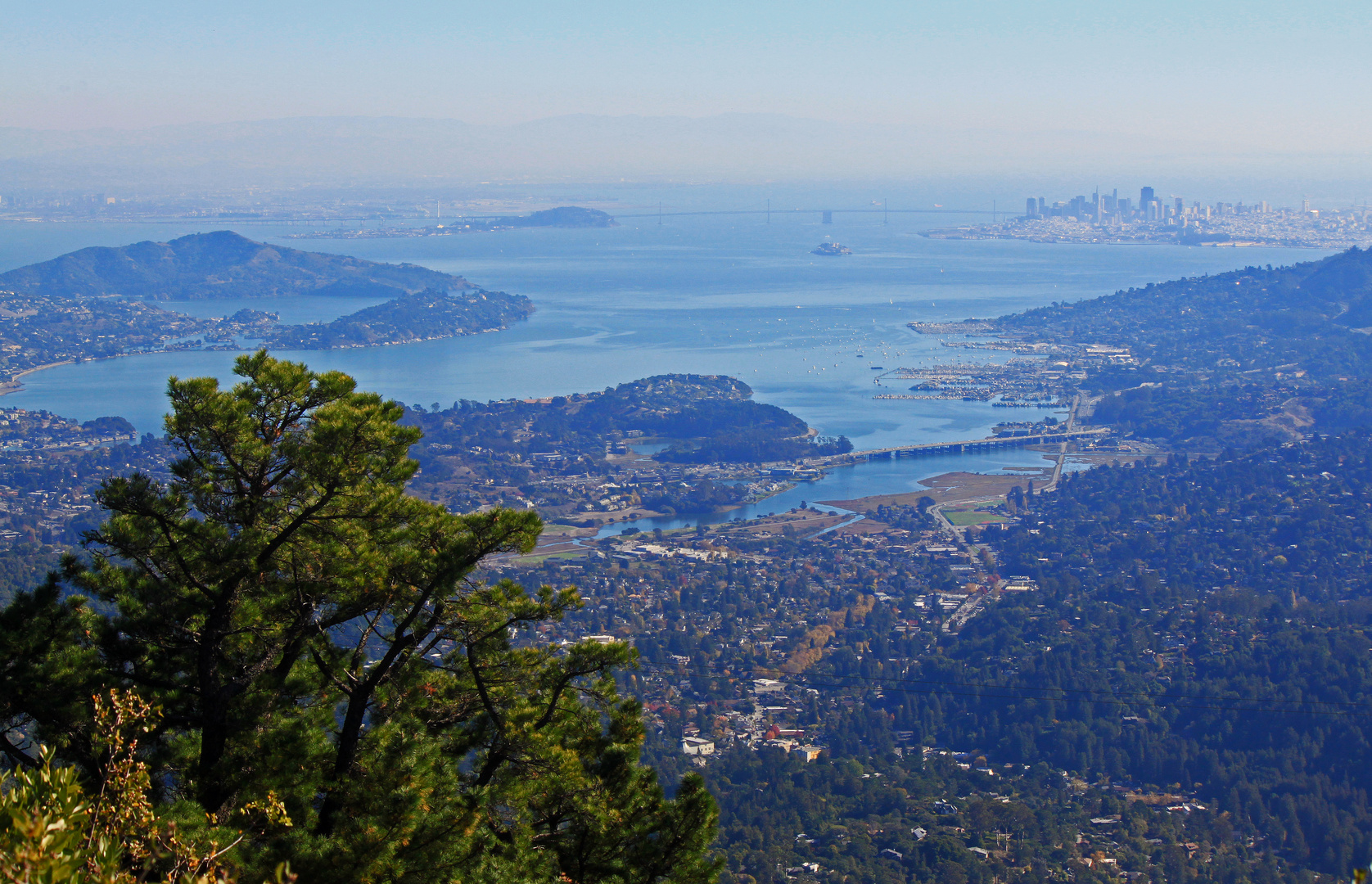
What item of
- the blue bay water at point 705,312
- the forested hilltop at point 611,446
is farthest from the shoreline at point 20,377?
the forested hilltop at point 611,446

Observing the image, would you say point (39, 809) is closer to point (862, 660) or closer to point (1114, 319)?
point (862, 660)

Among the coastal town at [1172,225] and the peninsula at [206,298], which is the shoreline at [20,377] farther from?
the coastal town at [1172,225]

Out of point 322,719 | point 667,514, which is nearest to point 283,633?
point 322,719

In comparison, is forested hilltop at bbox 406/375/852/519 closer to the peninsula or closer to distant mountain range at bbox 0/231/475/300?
the peninsula

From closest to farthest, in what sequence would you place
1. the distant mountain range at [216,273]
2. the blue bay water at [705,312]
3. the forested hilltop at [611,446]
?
1. the forested hilltop at [611,446]
2. the blue bay water at [705,312]
3. the distant mountain range at [216,273]

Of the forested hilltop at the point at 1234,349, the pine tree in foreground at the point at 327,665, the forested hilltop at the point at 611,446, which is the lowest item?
the forested hilltop at the point at 611,446

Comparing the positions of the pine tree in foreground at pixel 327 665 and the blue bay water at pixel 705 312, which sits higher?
the pine tree in foreground at pixel 327 665

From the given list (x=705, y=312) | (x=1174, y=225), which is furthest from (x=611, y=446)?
(x=1174, y=225)
